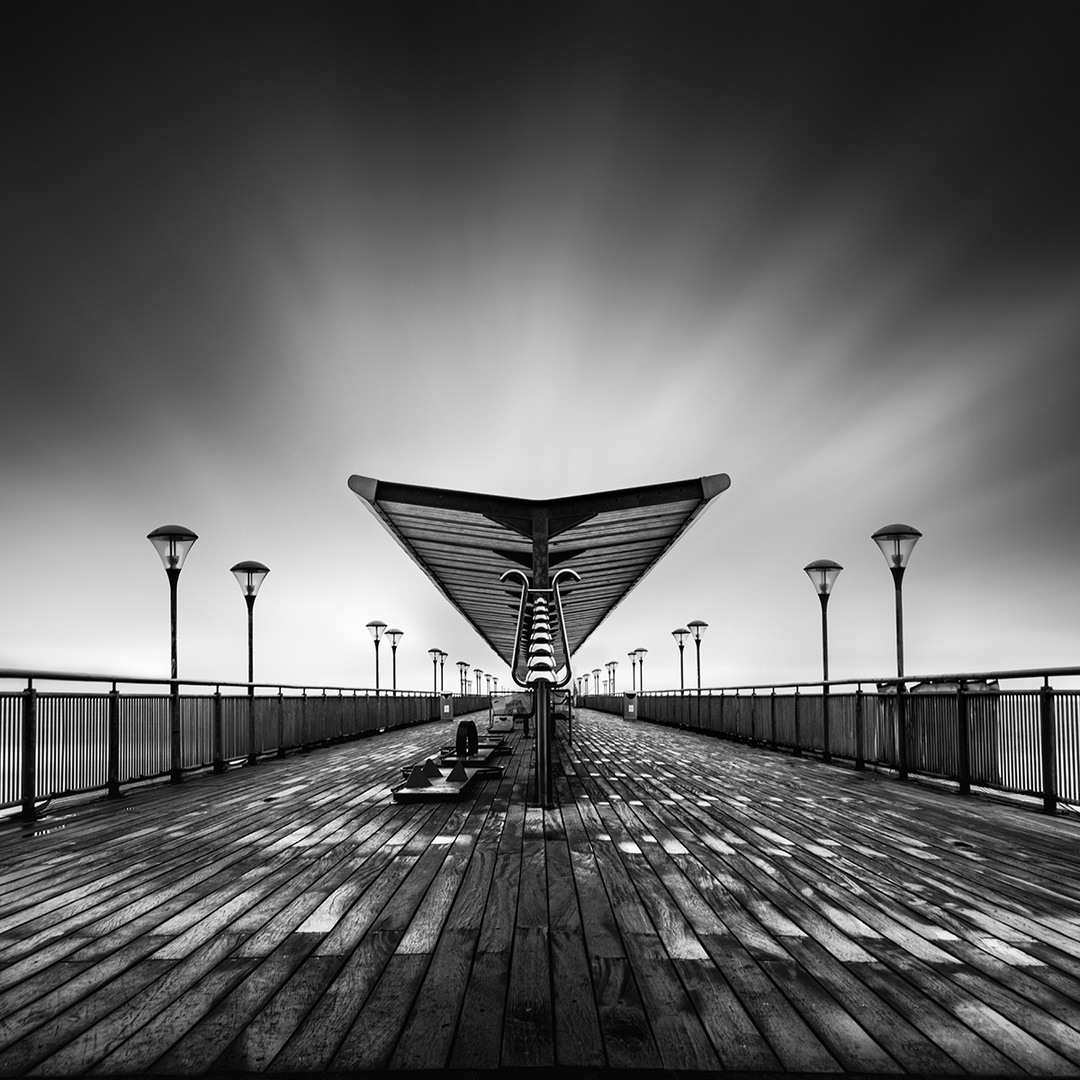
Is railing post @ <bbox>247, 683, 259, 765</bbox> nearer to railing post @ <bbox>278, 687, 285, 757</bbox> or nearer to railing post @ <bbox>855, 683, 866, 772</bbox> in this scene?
railing post @ <bbox>278, 687, 285, 757</bbox>

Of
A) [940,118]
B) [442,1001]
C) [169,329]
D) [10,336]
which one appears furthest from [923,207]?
[10,336]

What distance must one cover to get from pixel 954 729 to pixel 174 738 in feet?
27.7

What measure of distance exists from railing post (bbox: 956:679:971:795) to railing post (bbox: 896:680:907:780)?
1.16 m

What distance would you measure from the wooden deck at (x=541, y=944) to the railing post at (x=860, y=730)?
391 centimetres

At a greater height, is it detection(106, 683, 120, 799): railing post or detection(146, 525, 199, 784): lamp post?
detection(146, 525, 199, 784): lamp post

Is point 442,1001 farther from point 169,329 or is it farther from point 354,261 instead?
point 169,329

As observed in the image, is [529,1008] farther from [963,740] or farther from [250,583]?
[250,583]

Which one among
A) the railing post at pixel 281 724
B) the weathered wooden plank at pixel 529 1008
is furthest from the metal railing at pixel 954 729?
the railing post at pixel 281 724

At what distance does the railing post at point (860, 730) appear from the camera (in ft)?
32.6

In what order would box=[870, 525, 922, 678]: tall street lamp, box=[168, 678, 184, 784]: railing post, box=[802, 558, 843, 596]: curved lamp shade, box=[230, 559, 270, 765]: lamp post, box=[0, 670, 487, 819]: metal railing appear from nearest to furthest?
box=[0, 670, 487, 819]: metal railing < box=[168, 678, 184, 784]: railing post < box=[870, 525, 922, 678]: tall street lamp < box=[230, 559, 270, 765]: lamp post < box=[802, 558, 843, 596]: curved lamp shade

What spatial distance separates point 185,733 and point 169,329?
17.2 m

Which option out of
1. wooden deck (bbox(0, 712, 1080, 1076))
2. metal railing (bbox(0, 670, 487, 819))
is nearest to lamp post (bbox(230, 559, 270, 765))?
metal railing (bbox(0, 670, 487, 819))

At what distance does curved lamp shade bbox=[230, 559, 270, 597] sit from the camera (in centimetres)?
1454

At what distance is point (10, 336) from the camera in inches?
806
